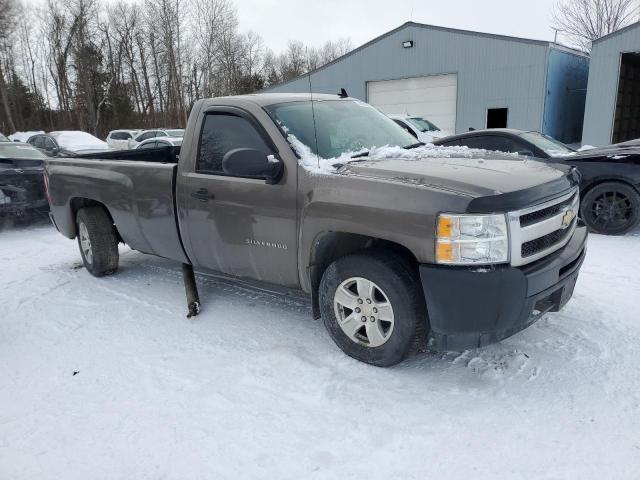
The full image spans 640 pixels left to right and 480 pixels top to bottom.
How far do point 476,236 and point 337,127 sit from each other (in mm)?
1661

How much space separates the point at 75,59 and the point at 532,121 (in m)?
41.9

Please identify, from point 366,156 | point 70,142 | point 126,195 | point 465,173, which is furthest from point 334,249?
point 70,142

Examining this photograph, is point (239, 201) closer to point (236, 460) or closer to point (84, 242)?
point (236, 460)

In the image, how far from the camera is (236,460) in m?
2.56

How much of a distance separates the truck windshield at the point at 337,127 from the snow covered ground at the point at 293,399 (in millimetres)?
1468

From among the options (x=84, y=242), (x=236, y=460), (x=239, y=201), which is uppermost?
(x=239, y=201)

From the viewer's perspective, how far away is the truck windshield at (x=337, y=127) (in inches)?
147

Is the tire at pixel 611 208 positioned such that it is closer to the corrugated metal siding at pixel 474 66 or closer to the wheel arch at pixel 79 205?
the wheel arch at pixel 79 205

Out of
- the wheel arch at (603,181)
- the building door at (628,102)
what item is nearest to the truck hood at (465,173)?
the wheel arch at (603,181)

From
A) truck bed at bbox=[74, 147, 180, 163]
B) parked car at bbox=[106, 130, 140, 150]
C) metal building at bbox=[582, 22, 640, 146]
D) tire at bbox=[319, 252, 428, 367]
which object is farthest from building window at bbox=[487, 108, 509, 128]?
tire at bbox=[319, 252, 428, 367]

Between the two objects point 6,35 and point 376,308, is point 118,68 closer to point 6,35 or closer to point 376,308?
point 6,35

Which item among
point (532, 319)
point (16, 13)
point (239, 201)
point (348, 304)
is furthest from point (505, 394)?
point (16, 13)

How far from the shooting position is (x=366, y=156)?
3717 mm

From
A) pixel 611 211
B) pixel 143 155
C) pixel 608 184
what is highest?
pixel 143 155
